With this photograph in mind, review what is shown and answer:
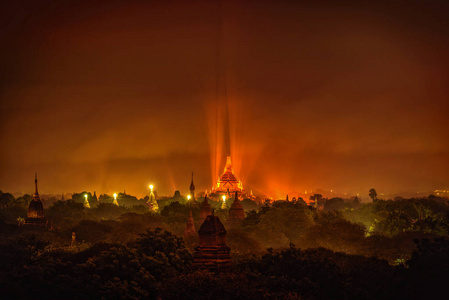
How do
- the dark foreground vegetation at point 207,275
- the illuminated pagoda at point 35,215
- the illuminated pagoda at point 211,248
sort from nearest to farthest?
the dark foreground vegetation at point 207,275
the illuminated pagoda at point 211,248
the illuminated pagoda at point 35,215

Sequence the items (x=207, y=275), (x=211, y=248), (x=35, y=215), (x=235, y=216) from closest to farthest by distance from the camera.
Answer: (x=207, y=275)
(x=211, y=248)
(x=35, y=215)
(x=235, y=216)

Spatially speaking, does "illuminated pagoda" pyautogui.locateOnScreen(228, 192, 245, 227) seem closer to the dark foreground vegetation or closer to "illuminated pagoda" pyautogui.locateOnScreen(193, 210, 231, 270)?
the dark foreground vegetation

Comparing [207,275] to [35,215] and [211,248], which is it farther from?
[35,215]

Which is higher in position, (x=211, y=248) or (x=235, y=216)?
(x=235, y=216)

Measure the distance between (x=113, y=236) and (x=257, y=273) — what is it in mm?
53673

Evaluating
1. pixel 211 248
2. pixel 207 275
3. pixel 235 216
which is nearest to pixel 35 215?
pixel 235 216

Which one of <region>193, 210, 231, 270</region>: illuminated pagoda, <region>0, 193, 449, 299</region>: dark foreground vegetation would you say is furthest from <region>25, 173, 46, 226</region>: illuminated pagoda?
<region>193, 210, 231, 270</region>: illuminated pagoda

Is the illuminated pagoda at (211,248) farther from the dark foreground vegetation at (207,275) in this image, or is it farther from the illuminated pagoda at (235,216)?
the illuminated pagoda at (235,216)

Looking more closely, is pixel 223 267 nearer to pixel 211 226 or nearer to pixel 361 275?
pixel 211 226

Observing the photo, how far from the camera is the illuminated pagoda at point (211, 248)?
64062 mm

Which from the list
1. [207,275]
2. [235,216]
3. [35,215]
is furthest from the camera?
[235,216]

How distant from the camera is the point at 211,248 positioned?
64188 millimetres

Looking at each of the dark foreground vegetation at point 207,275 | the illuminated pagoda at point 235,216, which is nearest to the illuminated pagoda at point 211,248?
the dark foreground vegetation at point 207,275

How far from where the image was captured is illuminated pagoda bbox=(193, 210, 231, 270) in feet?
210
